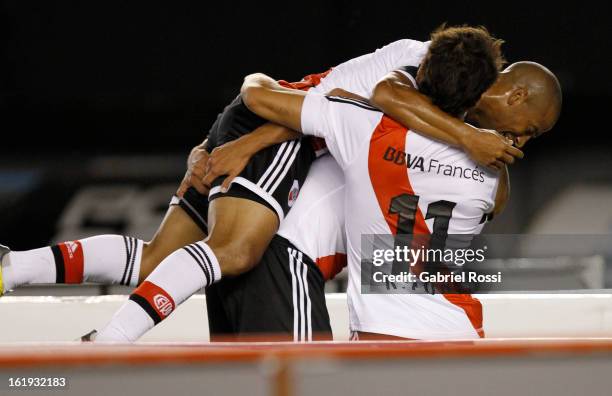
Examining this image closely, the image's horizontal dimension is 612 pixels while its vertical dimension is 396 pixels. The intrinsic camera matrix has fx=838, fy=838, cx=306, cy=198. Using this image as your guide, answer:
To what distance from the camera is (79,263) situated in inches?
65.8

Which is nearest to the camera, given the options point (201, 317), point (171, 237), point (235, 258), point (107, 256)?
point (235, 258)

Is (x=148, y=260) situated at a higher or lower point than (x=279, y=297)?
higher

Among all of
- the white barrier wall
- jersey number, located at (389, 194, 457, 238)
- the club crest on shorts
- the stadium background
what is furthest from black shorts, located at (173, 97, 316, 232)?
the stadium background

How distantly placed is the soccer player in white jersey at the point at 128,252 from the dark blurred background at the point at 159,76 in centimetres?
273

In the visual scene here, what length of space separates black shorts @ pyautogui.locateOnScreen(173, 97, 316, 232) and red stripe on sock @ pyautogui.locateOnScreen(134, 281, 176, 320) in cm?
26

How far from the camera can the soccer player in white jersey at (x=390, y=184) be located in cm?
157

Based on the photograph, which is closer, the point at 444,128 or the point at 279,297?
the point at 444,128

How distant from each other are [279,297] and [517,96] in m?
0.64

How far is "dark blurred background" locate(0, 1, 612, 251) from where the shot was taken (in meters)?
4.54

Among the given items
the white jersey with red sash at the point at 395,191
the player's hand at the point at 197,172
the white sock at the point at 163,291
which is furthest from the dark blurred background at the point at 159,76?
the white sock at the point at 163,291

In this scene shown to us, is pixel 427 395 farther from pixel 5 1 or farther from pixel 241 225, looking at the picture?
pixel 5 1

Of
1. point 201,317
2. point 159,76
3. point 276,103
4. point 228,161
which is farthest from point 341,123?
point 159,76

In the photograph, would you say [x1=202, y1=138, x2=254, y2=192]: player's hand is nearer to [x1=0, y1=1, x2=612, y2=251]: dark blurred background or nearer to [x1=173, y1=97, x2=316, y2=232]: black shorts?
[x1=173, y1=97, x2=316, y2=232]: black shorts

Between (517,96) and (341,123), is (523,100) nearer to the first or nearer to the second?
(517,96)
